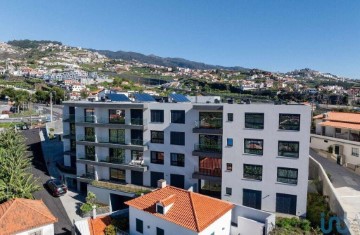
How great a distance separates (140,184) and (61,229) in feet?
34.6

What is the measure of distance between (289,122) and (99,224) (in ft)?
71.0

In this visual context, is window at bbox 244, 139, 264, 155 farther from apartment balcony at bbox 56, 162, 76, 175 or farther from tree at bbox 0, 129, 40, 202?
apartment balcony at bbox 56, 162, 76, 175

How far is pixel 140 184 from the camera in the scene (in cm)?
3781

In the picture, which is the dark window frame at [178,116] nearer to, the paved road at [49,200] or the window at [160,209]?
the window at [160,209]

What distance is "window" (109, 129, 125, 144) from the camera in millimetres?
38219

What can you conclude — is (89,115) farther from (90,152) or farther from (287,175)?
(287,175)

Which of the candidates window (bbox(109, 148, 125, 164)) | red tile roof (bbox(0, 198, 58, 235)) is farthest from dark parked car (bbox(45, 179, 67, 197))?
red tile roof (bbox(0, 198, 58, 235))

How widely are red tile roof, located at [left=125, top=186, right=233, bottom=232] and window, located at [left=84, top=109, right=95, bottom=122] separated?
16.2m

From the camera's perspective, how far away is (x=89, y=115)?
4028cm

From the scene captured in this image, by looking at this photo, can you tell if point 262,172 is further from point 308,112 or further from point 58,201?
point 58,201

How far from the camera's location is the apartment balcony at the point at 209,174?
106 feet

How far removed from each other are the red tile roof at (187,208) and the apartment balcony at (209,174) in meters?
5.33

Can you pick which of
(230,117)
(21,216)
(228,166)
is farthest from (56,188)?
(230,117)

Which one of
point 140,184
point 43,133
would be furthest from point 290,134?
point 43,133
